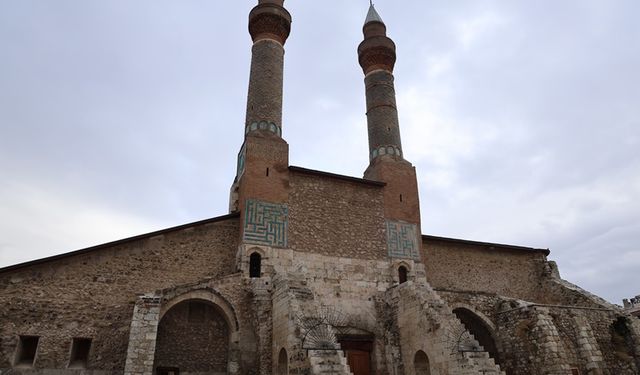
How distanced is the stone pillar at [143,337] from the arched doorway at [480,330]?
29.9ft

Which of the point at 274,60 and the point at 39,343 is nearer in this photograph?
the point at 39,343

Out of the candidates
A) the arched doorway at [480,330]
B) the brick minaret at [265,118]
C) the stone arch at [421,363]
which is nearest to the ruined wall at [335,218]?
the brick minaret at [265,118]

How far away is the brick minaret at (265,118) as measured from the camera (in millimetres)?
13406

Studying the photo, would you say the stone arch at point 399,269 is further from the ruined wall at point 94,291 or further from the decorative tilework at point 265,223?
the ruined wall at point 94,291

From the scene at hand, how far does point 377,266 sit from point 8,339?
31.6ft

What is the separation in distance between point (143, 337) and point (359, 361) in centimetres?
593

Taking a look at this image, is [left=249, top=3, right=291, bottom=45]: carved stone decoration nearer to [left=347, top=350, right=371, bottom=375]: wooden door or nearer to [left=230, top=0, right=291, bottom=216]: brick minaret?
[left=230, top=0, right=291, bottom=216]: brick minaret

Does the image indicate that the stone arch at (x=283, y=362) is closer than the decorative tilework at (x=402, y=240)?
Yes

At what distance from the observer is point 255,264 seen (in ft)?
40.9

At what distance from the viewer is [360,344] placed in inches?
489

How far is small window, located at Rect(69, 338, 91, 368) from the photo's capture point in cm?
984

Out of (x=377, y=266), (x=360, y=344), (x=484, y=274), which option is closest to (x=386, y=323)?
(x=360, y=344)

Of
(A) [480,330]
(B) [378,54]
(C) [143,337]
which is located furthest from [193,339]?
(B) [378,54]

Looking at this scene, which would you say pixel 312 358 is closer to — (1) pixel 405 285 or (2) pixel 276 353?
(2) pixel 276 353
